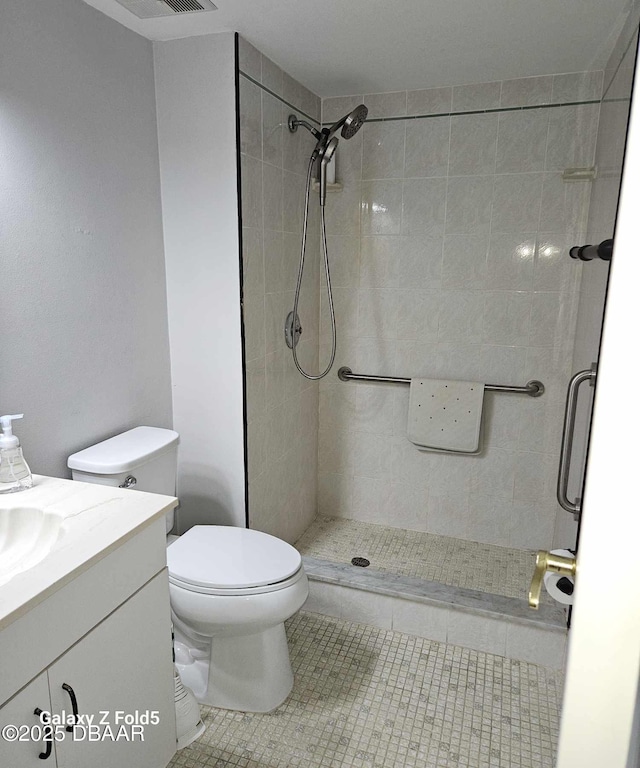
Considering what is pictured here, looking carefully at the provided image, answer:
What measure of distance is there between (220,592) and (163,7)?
68.1 inches

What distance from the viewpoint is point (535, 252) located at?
8.06ft

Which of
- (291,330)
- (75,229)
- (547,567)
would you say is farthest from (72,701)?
(291,330)

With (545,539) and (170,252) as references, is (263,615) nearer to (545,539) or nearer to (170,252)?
(170,252)

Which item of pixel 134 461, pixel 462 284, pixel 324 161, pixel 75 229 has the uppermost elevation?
pixel 324 161

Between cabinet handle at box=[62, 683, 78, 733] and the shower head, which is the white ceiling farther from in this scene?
cabinet handle at box=[62, 683, 78, 733]

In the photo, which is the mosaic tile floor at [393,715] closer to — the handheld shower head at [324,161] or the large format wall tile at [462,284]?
the large format wall tile at [462,284]

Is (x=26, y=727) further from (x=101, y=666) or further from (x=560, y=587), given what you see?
(x=560, y=587)

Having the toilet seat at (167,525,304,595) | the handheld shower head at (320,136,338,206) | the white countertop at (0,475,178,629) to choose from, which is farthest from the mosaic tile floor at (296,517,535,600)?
the handheld shower head at (320,136,338,206)

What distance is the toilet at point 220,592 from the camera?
5.49ft

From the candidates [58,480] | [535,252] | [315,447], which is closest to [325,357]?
[315,447]

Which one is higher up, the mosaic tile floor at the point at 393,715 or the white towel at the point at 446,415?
the white towel at the point at 446,415

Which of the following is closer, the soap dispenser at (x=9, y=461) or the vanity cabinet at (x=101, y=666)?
the vanity cabinet at (x=101, y=666)

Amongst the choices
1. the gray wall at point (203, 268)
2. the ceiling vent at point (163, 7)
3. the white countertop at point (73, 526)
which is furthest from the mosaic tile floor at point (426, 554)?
the ceiling vent at point (163, 7)

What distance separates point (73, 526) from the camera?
4.05 feet
